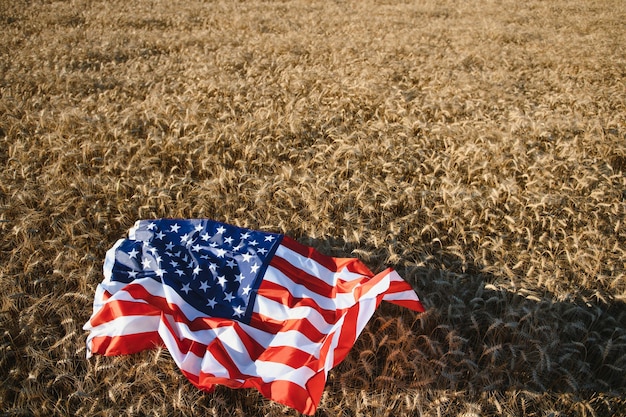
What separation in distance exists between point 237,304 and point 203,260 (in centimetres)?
49

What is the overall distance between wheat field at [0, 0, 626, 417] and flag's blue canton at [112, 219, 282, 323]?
410 mm

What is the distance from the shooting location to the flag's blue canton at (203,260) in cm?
290

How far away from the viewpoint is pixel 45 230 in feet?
11.9

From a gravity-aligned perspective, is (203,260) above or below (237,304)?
above

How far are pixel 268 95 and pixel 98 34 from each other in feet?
20.6

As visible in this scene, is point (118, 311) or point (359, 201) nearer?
point (118, 311)

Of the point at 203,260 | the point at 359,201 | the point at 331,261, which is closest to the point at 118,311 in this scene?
the point at 203,260

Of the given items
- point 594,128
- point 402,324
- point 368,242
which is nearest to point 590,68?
point 594,128

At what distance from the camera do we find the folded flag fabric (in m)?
2.43

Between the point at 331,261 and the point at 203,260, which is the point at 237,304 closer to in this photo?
the point at 203,260

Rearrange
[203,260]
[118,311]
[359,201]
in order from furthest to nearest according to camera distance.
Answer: [359,201], [203,260], [118,311]

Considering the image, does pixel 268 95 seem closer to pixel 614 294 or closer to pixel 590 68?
pixel 614 294

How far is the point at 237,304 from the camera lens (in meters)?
2.88

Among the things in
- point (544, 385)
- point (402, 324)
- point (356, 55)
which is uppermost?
point (356, 55)
